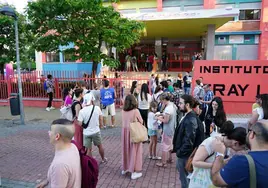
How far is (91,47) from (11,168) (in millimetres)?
8155

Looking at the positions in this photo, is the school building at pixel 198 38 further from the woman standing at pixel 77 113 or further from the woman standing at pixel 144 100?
the woman standing at pixel 77 113

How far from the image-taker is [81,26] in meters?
12.1

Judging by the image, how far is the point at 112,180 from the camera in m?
4.61

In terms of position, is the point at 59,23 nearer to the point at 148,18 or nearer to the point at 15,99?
the point at 15,99

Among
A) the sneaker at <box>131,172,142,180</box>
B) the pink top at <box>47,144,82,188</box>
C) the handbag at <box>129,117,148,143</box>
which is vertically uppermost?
the pink top at <box>47,144,82,188</box>

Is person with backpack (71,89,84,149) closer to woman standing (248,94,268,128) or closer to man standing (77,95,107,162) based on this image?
man standing (77,95,107,162)

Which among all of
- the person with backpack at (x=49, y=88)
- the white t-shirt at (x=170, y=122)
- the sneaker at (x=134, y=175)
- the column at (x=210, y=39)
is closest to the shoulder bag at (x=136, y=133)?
the white t-shirt at (x=170, y=122)

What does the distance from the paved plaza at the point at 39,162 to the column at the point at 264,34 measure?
20132 mm

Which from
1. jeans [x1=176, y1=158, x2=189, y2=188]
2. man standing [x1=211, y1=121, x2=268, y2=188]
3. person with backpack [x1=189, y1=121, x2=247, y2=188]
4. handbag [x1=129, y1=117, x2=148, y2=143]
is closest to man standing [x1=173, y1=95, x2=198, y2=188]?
jeans [x1=176, y1=158, x2=189, y2=188]

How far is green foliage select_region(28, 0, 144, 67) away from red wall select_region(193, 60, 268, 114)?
449 cm

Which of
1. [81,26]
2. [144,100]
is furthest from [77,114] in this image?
[81,26]

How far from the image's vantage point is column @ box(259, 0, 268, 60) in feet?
75.5

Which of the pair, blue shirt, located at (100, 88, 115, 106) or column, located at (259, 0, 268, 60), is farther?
column, located at (259, 0, 268, 60)

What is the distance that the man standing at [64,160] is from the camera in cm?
215
